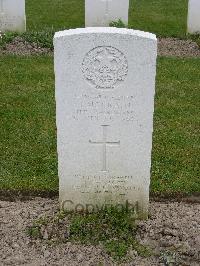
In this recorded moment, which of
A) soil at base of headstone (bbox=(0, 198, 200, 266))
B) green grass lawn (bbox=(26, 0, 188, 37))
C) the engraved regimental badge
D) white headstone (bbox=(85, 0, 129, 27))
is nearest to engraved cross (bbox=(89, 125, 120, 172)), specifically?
the engraved regimental badge

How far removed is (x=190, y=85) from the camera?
28.7ft

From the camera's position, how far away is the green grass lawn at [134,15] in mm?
12461

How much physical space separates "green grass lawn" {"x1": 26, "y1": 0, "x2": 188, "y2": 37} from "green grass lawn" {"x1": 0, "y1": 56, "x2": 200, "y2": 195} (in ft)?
8.92

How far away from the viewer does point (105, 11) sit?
1152 cm

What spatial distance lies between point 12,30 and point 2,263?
786cm

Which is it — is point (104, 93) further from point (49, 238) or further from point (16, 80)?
point (16, 80)

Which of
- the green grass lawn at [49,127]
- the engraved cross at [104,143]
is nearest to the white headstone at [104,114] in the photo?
the engraved cross at [104,143]

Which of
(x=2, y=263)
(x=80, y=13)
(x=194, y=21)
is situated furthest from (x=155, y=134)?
(x=80, y=13)

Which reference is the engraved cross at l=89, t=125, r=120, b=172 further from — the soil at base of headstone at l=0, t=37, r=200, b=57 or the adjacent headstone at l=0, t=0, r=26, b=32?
the adjacent headstone at l=0, t=0, r=26, b=32

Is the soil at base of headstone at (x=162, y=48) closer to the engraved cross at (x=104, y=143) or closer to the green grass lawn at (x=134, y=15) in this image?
the green grass lawn at (x=134, y=15)

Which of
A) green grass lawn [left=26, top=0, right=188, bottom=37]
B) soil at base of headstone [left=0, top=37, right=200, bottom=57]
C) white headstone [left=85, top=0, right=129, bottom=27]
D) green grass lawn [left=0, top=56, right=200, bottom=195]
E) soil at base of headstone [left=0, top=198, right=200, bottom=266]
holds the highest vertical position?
white headstone [left=85, top=0, right=129, bottom=27]

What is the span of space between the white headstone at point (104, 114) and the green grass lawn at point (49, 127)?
0.88m

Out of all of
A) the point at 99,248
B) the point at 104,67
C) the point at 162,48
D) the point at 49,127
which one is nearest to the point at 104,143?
the point at 104,67

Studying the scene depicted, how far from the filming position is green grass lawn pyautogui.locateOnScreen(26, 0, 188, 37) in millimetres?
12461
